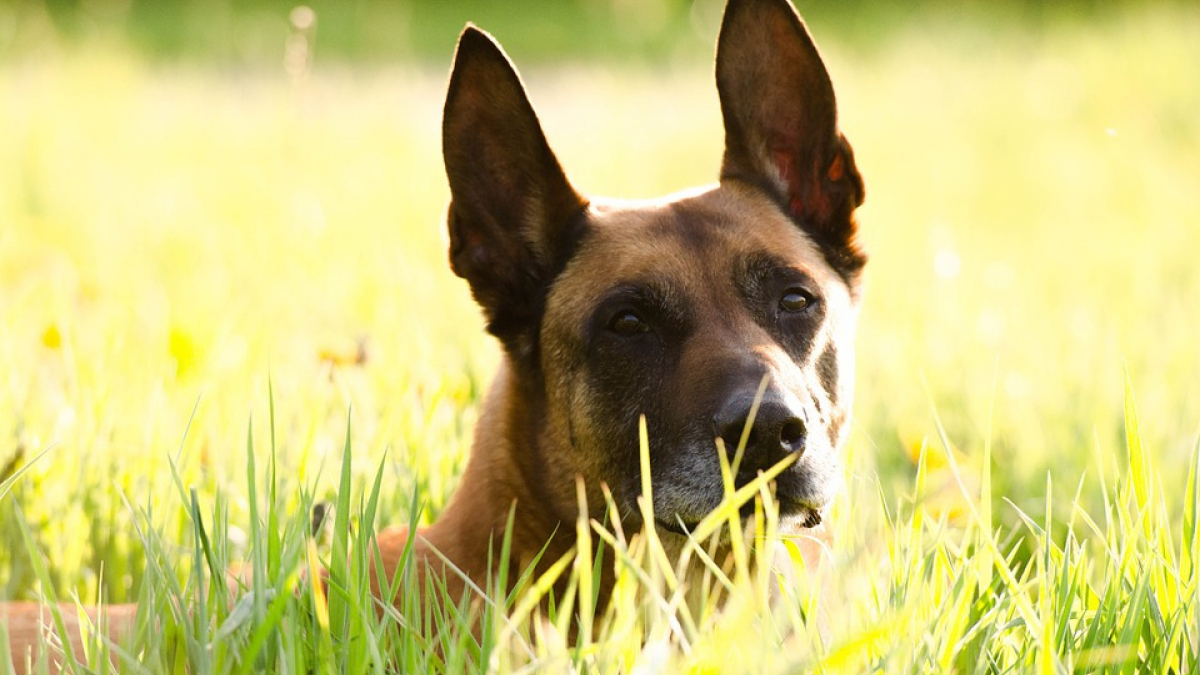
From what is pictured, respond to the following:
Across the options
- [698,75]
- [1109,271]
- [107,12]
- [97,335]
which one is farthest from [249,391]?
[107,12]

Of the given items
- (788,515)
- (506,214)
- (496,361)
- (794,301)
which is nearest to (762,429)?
(788,515)

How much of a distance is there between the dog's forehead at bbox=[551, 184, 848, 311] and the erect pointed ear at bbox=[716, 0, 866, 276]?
0.38ft

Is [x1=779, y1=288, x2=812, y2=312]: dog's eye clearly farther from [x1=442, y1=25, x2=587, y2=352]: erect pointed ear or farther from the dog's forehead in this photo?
[x1=442, y1=25, x2=587, y2=352]: erect pointed ear

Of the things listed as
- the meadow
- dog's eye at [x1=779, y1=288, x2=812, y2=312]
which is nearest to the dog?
dog's eye at [x1=779, y1=288, x2=812, y2=312]

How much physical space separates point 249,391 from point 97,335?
88cm

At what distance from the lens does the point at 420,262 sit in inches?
233

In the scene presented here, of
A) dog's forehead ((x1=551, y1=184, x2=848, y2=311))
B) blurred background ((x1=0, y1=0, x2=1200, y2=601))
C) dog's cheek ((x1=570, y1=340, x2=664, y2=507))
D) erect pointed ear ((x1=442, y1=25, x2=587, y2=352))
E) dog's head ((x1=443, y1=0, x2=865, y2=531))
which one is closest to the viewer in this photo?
dog's head ((x1=443, y1=0, x2=865, y2=531))

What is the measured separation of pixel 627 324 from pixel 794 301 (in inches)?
16.0

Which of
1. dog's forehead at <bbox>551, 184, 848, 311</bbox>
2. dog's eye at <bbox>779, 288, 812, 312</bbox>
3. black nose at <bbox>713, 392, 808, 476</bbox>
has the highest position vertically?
dog's forehead at <bbox>551, 184, 848, 311</bbox>

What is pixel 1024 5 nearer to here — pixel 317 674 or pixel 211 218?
pixel 211 218

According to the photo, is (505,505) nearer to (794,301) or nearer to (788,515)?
(788,515)

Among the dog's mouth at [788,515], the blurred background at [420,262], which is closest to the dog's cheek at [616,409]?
the dog's mouth at [788,515]

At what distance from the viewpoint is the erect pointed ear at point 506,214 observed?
124 inches

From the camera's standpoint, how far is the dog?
2.76 m
